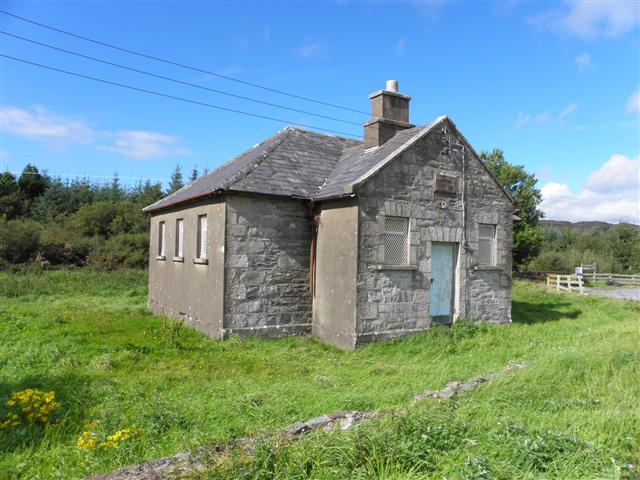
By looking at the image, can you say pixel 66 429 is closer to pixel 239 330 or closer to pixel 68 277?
pixel 239 330

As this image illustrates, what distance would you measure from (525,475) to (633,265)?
6278 centimetres

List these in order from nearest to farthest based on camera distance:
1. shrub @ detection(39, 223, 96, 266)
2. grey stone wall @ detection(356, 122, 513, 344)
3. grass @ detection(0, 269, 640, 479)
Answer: grass @ detection(0, 269, 640, 479) < grey stone wall @ detection(356, 122, 513, 344) < shrub @ detection(39, 223, 96, 266)

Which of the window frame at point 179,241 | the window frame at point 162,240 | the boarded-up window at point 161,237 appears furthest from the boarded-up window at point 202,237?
the boarded-up window at point 161,237

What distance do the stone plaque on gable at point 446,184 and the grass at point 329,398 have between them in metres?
3.78

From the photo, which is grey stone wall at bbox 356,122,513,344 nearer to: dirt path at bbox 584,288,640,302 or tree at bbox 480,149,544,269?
dirt path at bbox 584,288,640,302

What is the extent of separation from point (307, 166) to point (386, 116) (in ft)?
→ 9.12

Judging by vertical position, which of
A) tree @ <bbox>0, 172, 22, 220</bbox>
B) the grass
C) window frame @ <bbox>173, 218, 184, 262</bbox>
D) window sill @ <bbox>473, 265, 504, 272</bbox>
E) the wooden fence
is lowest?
the grass

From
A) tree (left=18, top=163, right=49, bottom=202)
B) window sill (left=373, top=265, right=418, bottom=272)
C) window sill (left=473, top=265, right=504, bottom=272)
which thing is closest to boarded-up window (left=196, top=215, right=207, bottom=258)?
window sill (left=373, top=265, right=418, bottom=272)

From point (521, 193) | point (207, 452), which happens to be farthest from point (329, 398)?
point (521, 193)

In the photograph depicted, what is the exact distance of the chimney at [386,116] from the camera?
1325 centimetres

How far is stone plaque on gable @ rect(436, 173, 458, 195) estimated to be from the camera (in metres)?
12.2

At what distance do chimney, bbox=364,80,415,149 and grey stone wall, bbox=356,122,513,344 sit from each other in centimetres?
163

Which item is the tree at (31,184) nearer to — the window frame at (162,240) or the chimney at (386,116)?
the window frame at (162,240)

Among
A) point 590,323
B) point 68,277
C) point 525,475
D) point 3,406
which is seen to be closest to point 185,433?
point 3,406
